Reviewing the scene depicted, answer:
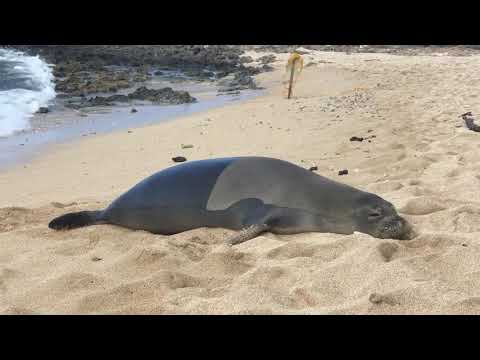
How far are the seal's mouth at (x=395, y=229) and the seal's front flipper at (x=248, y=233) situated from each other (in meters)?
0.79

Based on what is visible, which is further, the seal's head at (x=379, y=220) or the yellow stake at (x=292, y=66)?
the yellow stake at (x=292, y=66)

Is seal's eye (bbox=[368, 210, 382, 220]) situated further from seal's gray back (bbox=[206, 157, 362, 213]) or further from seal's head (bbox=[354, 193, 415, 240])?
seal's gray back (bbox=[206, 157, 362, 213])

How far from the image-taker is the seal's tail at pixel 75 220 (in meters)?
4.32

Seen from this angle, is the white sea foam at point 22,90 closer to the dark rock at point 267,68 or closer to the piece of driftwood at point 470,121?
the piece of driftwood at point 470,121

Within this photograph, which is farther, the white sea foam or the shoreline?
the white sea foam

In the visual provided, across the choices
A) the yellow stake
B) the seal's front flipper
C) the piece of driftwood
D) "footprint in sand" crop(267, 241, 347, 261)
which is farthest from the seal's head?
the yellow stake

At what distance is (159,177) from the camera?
4594 mm

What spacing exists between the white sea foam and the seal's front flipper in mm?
6236

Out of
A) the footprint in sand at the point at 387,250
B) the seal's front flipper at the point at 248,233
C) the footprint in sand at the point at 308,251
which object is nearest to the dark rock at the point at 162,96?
the seal's front flipper at the point at 248,233

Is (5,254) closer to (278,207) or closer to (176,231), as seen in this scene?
(176,231)

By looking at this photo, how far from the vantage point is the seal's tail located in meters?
4.32

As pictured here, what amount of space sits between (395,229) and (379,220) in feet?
0.63
